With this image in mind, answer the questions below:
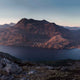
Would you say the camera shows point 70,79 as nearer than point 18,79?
Yes

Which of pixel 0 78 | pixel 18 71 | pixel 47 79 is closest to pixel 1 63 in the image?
pixel 18 71

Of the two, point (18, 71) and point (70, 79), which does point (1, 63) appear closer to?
point (18, 71)

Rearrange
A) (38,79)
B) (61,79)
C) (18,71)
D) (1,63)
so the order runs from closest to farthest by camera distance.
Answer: (61,79) < (38,79) < (18,71) < (1,63)

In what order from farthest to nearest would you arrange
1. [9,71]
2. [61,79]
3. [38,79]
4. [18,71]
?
[18,71]
[9,71]
[38,79]
[61,79]

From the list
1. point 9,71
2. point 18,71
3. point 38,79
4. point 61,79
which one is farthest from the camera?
point 18,71

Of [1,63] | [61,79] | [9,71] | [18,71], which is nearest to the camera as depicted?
[61,79]

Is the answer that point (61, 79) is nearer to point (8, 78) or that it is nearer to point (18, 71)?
point (8, 78)

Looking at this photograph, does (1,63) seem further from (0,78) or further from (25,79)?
(25,79)

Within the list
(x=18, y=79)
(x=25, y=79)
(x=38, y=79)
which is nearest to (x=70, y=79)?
(x=38, y=79)

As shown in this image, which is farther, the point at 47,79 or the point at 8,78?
the point at 8,78
